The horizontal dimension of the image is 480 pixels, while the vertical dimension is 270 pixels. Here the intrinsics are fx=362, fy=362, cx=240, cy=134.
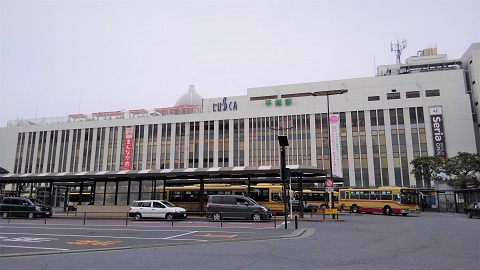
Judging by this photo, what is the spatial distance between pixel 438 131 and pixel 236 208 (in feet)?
156

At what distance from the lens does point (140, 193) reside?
32.8 m

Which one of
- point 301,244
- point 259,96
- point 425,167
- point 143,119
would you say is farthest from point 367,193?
point 143,119

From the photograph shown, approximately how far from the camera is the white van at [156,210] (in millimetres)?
27469

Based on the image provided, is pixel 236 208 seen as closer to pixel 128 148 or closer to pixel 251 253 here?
pixel 251 253

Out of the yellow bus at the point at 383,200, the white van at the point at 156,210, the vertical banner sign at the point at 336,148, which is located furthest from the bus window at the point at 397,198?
the vertical banner sign at the point at 336,148

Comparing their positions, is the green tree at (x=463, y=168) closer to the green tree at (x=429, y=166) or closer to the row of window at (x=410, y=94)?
the green tree at (x=429, y=166)

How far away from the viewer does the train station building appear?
200 feet

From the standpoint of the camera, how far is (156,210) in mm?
27844

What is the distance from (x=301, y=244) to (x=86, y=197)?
48082 mm

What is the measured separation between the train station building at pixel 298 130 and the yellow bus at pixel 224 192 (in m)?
16.5

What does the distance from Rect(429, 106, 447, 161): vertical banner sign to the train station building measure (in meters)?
0.15

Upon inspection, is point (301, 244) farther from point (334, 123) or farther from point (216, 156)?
point (216, 156)

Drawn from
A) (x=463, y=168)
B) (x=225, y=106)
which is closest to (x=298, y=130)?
(x=225, y=106)

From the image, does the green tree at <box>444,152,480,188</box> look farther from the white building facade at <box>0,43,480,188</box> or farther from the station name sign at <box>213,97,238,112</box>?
the station name sign at <box>213,97,238,112</box>
